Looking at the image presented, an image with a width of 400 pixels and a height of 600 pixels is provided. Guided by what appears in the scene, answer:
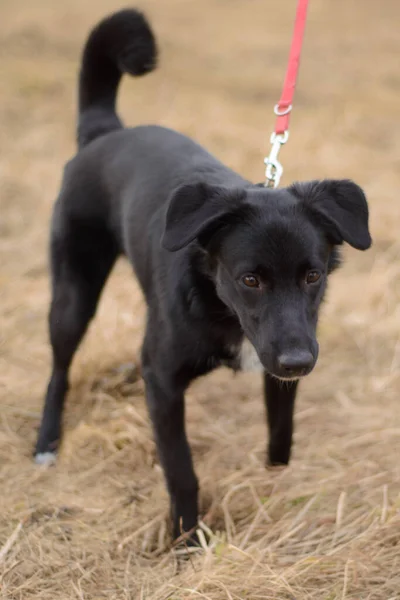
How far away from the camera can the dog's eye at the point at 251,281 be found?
246cm

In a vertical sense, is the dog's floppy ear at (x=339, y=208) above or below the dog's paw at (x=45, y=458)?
above

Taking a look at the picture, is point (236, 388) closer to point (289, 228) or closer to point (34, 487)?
point (34, 487)

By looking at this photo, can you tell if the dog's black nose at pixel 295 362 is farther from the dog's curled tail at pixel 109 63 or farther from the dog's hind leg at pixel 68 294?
the dog's curled tail at pixel 109 63

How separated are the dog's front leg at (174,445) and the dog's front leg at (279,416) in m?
0.44

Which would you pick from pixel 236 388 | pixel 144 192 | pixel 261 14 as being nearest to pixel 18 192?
pixel 236 388

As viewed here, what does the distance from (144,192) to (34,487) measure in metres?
1.33

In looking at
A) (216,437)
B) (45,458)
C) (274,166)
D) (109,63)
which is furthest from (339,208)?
(45,458)

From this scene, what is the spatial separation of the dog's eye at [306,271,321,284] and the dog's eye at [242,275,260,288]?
0.51 feet

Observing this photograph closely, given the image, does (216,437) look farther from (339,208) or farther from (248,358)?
(339,208)

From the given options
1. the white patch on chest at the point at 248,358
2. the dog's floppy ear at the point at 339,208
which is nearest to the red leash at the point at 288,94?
the dog's floppy ear at the point at 339,208

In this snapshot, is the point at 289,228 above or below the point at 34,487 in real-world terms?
above

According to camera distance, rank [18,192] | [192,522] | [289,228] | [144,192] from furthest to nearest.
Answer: [18,192] < [144,192] < [192,522] < [289,228]

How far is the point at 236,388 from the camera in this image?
435 cm

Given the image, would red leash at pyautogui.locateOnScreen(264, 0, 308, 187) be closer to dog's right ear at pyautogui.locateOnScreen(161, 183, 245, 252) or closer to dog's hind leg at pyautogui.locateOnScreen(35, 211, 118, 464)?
dog's right ear at pyautogui.locateOnScreen(161, 183, 245, 252)
